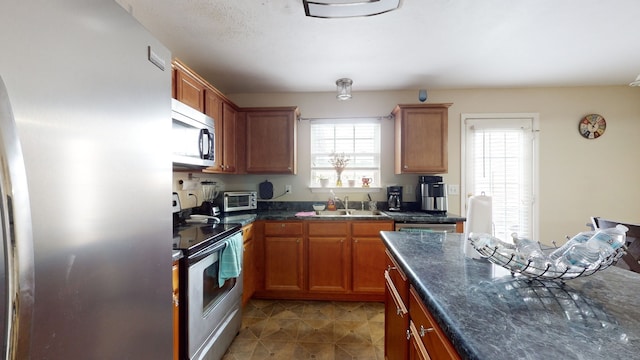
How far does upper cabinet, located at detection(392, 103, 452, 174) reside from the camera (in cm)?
287

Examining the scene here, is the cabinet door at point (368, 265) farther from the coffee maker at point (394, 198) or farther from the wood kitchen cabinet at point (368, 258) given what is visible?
the coffee maker at point (394, 198)

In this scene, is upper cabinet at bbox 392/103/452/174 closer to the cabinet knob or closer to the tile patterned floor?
the tile patterned floor

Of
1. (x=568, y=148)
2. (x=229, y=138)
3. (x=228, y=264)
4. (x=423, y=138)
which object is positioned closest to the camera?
(x=228, y=264)

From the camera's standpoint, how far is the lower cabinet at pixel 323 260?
2621mm

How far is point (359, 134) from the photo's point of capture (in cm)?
332

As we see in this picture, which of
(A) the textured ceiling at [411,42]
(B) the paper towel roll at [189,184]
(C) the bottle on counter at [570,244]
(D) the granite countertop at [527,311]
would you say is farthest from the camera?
(B) the paper towel roll at [189,184]

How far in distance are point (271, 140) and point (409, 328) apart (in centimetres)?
242

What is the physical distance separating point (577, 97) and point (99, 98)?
4483 millimetres

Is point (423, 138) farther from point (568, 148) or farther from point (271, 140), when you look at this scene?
point (568, 148)

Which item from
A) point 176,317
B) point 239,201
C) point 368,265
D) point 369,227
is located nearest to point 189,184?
point 239,201

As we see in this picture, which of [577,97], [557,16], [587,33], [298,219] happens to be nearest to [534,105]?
[577,97]

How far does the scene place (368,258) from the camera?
2623mm

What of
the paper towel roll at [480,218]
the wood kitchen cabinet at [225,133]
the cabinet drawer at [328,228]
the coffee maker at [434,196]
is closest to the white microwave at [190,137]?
the wood kitchen cabinet at [225,133]

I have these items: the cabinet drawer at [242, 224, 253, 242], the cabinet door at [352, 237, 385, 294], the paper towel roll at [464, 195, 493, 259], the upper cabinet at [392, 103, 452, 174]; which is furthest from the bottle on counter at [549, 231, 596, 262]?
the cabinet drawer at [242, 224, 253, 242]
